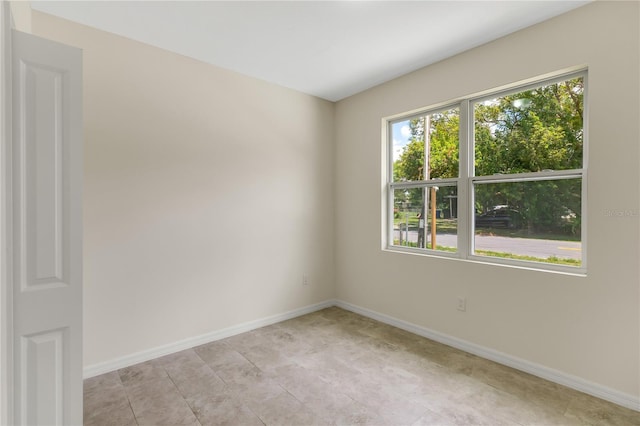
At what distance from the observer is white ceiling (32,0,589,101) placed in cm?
215

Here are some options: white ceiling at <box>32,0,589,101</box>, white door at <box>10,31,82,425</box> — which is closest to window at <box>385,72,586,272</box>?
white ceiling at <box>32,0,589,101</box>

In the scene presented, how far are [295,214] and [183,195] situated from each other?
131 centimetres

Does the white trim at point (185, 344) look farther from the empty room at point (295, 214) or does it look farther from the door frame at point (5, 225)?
the door frame at point (5, 225)

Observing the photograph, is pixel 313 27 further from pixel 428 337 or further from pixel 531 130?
pixel 428 337

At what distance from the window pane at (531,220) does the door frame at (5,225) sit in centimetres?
312

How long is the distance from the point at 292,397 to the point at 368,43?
111 inches

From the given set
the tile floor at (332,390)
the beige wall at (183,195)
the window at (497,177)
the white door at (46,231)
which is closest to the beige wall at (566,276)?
the window at (497,177)

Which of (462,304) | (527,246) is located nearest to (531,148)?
(527,246)

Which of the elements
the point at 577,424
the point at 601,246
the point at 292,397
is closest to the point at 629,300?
the point at 601,246

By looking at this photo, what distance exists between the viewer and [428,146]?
10.6 feet

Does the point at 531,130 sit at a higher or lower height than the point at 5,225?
higher

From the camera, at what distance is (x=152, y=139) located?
2643 millimetres

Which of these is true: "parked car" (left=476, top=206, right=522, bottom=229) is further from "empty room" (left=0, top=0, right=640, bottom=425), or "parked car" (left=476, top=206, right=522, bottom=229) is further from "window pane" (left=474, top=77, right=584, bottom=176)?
"window pane" (left=474, top=77, right=584, bottom=176)

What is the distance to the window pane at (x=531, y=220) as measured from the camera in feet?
7.55
